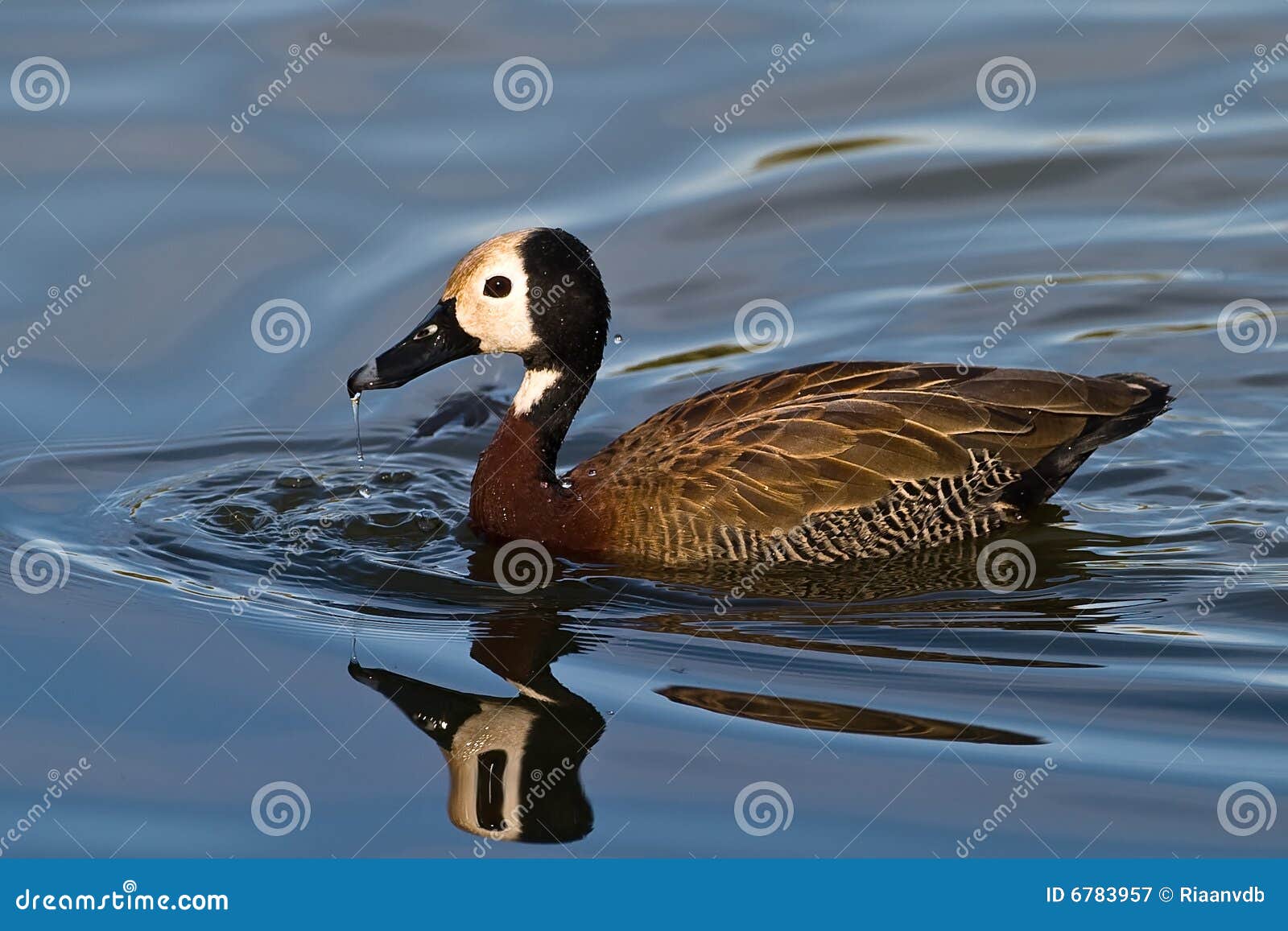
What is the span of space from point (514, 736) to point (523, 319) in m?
2.41

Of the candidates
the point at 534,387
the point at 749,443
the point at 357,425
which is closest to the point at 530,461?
the point at 534,387

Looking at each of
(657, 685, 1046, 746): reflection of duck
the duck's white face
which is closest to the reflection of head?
(657, 685, 1046, 746): reflection of duck

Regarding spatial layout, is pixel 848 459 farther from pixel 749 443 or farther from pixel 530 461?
pixel 530 461

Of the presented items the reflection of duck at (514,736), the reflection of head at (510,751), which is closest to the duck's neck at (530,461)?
the reflection of duck at (514,736)

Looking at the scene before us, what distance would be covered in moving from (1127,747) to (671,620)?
212cm

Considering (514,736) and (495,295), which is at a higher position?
(495,295)

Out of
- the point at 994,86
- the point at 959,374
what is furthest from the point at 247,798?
the point at 994,86

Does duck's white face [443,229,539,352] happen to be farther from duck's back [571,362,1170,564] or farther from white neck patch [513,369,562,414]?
duck's back [571,362,1170,564]

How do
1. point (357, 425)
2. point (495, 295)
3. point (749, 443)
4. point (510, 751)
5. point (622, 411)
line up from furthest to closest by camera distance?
point (622, 411) → point (357, 425) → point (495, 295) → point (749, 443) → point (510, 751)

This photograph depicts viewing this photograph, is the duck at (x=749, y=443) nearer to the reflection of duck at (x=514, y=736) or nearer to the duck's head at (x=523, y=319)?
the duck's head at (x=523, y=319)

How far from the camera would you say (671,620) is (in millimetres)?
8312

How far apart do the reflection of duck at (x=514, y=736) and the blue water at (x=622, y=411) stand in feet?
0.08

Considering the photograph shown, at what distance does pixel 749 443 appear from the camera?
8.82 metres

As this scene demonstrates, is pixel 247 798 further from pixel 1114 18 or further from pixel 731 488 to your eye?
pixel 1114 18
